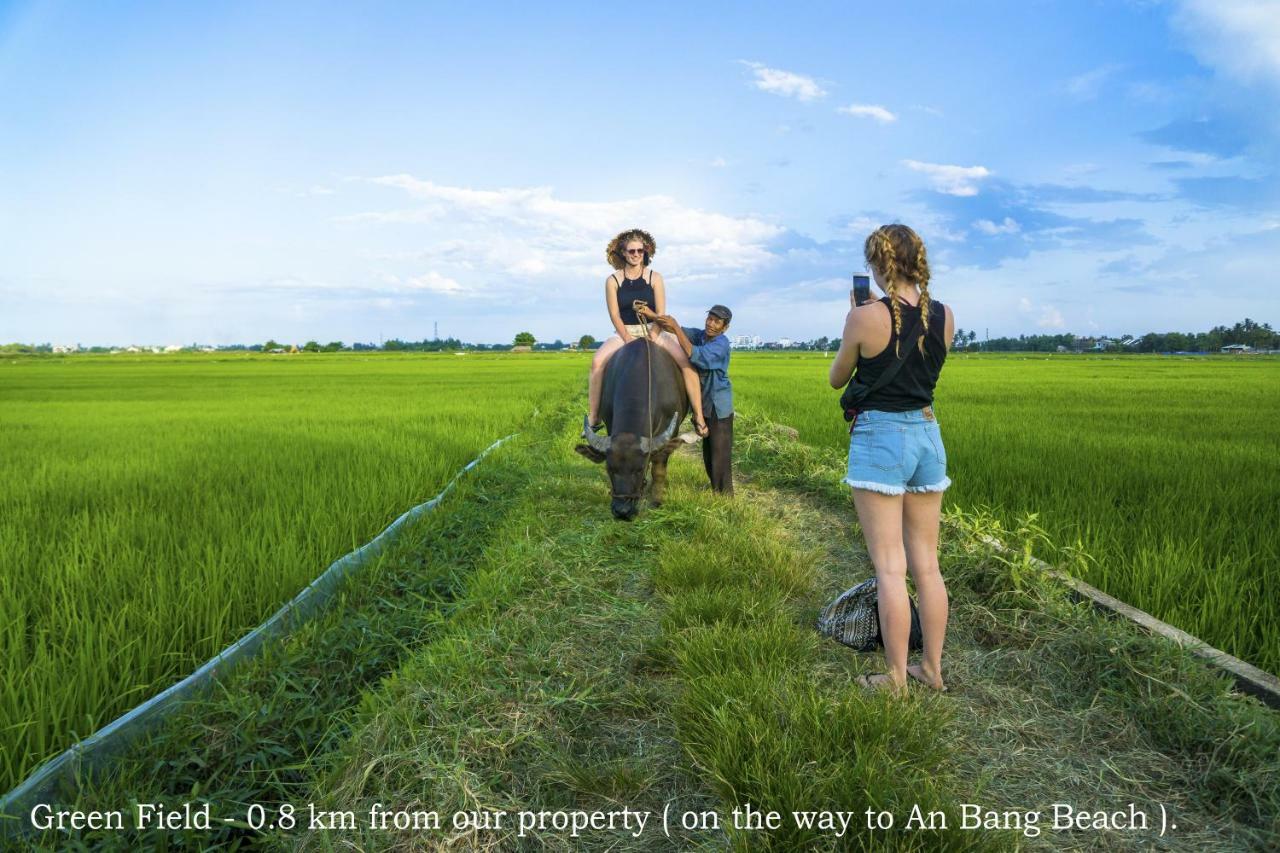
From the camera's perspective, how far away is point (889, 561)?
2.37 metres

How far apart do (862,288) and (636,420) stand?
2626 mm

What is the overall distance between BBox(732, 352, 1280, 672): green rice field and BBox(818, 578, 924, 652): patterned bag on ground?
1426 millimetres

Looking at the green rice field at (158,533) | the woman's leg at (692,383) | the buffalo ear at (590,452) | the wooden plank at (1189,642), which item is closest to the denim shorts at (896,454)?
the wooden plank at (1189,642)

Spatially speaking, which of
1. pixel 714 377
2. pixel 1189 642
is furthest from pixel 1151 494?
pixel 714 377

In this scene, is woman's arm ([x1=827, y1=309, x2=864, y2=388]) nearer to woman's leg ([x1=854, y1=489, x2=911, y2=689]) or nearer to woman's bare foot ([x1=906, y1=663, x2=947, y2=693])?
woman's leg ([x1=854, y1=489, x2=911, y2=689])

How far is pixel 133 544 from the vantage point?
3867mm

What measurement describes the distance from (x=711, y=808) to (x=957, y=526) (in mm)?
3003

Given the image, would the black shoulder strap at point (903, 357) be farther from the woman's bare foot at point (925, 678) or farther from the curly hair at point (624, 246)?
the curly hair at point (624, 246)

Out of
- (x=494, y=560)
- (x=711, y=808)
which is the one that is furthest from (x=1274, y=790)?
(x=494, y=560)

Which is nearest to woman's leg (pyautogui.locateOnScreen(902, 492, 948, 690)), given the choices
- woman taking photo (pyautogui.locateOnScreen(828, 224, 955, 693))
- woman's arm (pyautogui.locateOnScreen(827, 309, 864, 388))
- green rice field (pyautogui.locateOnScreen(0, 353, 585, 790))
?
woman taking photo (pyautogui.locateOnScreen(828, 224, 955, 693))

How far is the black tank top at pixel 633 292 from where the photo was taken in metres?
5.24

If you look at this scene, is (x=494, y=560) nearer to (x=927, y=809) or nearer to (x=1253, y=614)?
(x=927, y=809)

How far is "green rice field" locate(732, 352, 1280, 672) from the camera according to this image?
313cm

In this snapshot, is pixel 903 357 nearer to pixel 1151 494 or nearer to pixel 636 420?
pixel 636 420
